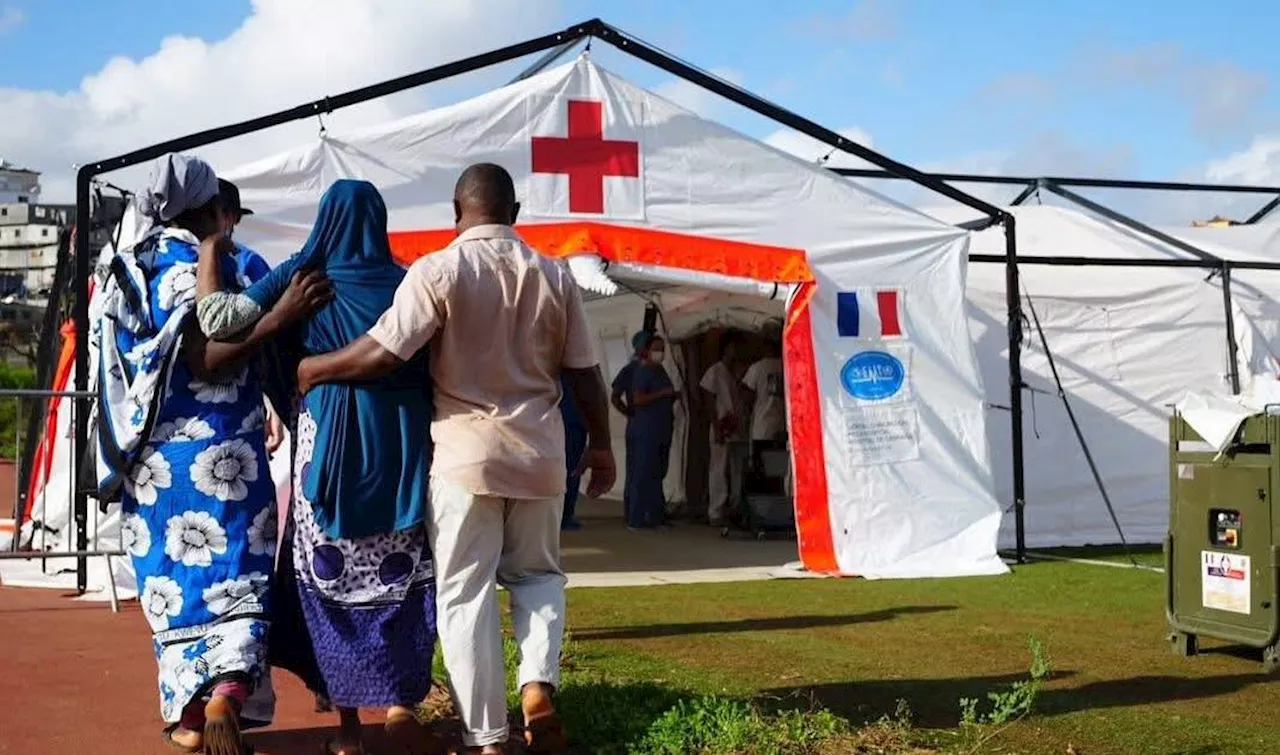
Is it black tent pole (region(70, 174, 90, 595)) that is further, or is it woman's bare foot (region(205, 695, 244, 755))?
black tent pole (region(70, 174, 90, 595))

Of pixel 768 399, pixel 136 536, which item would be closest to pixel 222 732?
pixel 136 536

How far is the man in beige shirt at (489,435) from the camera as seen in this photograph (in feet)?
12.4

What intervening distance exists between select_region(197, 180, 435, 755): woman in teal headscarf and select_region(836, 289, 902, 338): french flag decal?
6.10 meters

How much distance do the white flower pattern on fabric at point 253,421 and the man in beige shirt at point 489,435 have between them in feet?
1.09

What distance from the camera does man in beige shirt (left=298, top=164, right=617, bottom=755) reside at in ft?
12.4

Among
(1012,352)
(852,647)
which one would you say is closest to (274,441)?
(852,647)

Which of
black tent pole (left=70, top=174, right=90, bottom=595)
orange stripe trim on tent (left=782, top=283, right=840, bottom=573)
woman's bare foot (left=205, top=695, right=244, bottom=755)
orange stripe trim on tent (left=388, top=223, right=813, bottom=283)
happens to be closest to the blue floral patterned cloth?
woman's bare foot (left=205, top=695, right=244, bottom=755)

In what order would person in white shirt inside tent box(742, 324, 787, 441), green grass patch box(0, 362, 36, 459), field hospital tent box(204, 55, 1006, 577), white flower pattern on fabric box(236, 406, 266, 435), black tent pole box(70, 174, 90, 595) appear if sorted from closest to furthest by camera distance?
white flower pattern on fabric box(236, 406, 266, 435), black tent pole box(70, 174, 90, 595), field hospital tent box(204, 55, 1006, 577), person in white shirt inside tent box(742, 324, 787, 441), green grass patch box(0, 362, 36, 459)

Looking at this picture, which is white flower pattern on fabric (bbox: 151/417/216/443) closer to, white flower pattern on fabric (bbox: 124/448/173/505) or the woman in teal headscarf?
white flower pattern on fabric (bbox: 124/448/173/505)

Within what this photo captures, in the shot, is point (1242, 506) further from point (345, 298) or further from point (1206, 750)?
point (345, 298)

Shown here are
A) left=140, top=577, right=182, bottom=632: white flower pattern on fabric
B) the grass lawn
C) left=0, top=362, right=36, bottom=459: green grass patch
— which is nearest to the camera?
left=140, top=577, right=182, bottom=632: white flower pattern on fabric

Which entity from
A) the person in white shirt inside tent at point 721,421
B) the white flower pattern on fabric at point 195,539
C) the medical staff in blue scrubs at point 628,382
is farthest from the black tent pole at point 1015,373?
the white flower pattern on fabric at point 195,539

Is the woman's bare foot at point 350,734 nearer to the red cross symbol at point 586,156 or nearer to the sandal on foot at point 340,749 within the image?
the sandal on foot at point 340,749

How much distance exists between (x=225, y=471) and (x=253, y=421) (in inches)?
7.2
